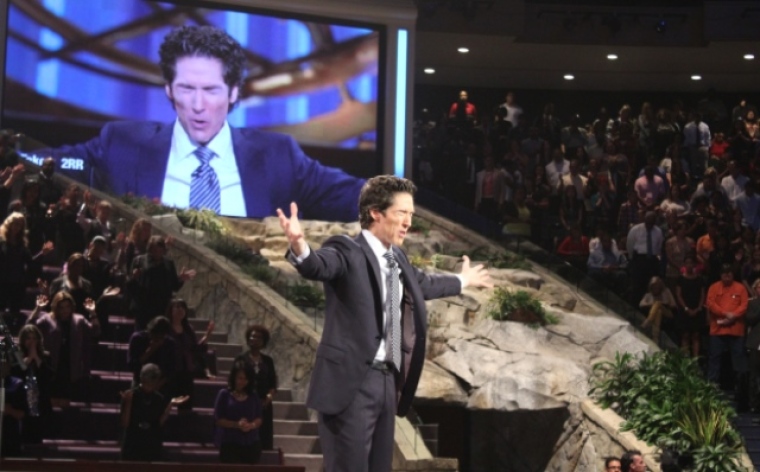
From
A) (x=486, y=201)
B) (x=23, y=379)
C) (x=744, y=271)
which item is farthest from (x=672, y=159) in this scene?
(x=23, y=379)

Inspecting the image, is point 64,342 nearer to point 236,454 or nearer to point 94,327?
point 94,327

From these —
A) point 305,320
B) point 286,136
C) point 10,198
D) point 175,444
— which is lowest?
point 175,444

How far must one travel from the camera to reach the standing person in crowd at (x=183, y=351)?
11281 mm

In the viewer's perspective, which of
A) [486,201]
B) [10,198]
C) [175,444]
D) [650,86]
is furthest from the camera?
[650,86]

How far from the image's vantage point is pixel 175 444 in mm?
11031

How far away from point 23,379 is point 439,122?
34.4 ft

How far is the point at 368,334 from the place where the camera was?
16.6ft

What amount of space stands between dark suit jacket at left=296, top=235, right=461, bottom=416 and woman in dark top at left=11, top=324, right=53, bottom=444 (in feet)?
18.6

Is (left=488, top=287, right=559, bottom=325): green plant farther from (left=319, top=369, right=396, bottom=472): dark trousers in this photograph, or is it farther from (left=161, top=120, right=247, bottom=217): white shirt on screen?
(left=319, top=369, right=396, bottom=472): dark trousers

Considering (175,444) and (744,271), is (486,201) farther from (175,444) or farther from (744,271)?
(175,444)

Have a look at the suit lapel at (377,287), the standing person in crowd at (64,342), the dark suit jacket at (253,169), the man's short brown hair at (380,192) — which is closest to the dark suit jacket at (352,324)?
the suit lapel at (377,287)

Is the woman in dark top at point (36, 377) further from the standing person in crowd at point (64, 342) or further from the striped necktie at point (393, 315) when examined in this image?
the striped necktie at point (393, 315)

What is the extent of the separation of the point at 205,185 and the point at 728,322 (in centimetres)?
796

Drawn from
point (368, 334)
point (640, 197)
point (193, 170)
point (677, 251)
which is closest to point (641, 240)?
point (677, 251)
